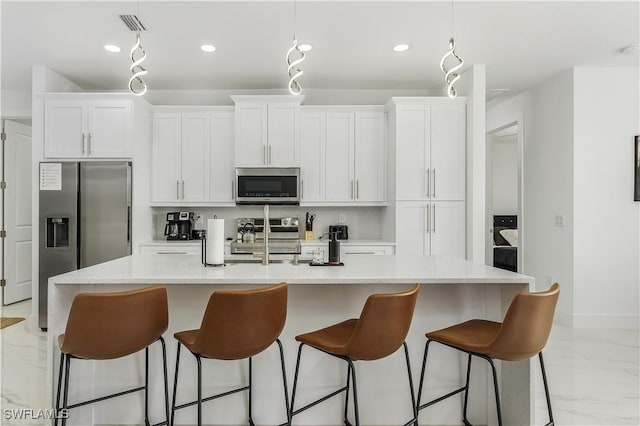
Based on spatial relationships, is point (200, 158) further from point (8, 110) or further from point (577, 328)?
point (577, 328)

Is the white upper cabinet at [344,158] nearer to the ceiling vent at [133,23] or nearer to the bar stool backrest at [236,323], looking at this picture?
the ceiling vent at [133,23]

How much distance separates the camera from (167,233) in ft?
15.6

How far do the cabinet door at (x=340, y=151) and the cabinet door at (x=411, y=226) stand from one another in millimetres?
640

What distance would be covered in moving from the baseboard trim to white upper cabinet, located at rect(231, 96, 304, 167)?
11.1 ft

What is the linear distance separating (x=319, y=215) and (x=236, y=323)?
3.38m

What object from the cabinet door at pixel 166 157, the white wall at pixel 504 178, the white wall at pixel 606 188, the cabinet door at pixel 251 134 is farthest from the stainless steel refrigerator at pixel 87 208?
the white wall at pixel 504 178

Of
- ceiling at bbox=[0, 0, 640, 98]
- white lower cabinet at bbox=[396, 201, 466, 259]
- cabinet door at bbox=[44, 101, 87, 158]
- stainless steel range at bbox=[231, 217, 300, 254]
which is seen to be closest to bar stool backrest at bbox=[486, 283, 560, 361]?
ceiling at bbox=[0, 0, 640, 98]

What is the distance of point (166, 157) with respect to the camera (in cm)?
475

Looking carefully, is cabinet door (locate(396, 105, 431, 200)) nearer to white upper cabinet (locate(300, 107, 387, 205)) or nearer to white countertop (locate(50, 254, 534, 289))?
white upper cabinet (locate(300, 107, 387, 205))

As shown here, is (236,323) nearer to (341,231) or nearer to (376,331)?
(376,331)

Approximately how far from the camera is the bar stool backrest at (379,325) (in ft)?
5.81

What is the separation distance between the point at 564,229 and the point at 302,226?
291cm

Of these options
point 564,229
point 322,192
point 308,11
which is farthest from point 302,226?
point 564,229

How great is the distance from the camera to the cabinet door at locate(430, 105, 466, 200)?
14.6ft
